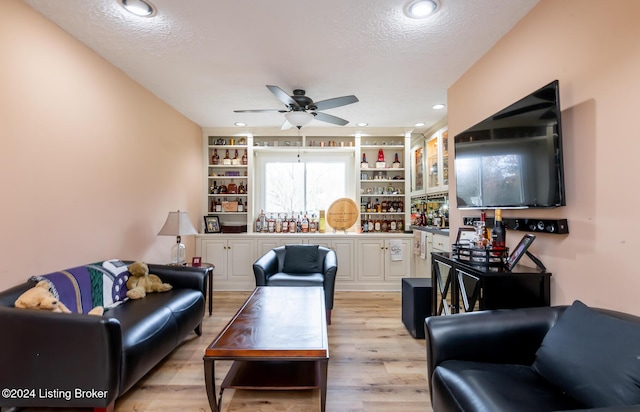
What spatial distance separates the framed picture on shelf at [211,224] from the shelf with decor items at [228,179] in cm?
11

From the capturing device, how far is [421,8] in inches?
77.1

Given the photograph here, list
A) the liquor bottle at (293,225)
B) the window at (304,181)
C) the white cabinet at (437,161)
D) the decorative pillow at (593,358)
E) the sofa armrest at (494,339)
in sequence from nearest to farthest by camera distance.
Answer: the decorative pillow at (593,358), the sofa armrest at (494,339), the white cabinet at (437,161), the liquor bottle at (293,225), the window at (304,181)

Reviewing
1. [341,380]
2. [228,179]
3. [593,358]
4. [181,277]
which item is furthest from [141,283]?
[593,358]

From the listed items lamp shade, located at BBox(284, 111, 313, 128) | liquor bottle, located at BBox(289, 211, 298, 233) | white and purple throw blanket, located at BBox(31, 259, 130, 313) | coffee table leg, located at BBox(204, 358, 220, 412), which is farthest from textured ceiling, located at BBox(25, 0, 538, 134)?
coffee table leg, located at BBox(204, 358, 220, 412)

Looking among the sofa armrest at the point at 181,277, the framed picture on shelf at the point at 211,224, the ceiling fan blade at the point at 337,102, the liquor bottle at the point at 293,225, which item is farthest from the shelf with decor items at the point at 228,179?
the ceiling fan blade at the point at 337,102

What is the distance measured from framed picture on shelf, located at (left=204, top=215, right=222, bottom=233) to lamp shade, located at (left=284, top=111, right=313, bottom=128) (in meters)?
2.28

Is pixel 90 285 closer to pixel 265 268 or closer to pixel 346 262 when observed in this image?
pixel 265 268

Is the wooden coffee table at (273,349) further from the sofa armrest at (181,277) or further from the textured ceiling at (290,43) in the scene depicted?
the textured ceiling at (290,43)

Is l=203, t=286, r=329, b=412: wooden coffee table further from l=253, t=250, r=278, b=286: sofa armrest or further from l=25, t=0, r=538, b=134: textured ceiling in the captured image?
l=25, t=0, r=538, b=134: textured ceiling

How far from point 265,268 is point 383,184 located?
256 centimetres

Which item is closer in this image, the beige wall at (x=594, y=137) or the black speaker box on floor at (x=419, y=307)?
the beige wall at (x=594, y=137)

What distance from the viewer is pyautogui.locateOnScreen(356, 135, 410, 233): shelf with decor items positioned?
4863 mm

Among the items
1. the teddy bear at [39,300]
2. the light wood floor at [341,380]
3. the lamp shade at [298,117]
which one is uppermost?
the lamp shade at [298,117]

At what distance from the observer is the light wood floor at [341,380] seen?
74.5 inches
